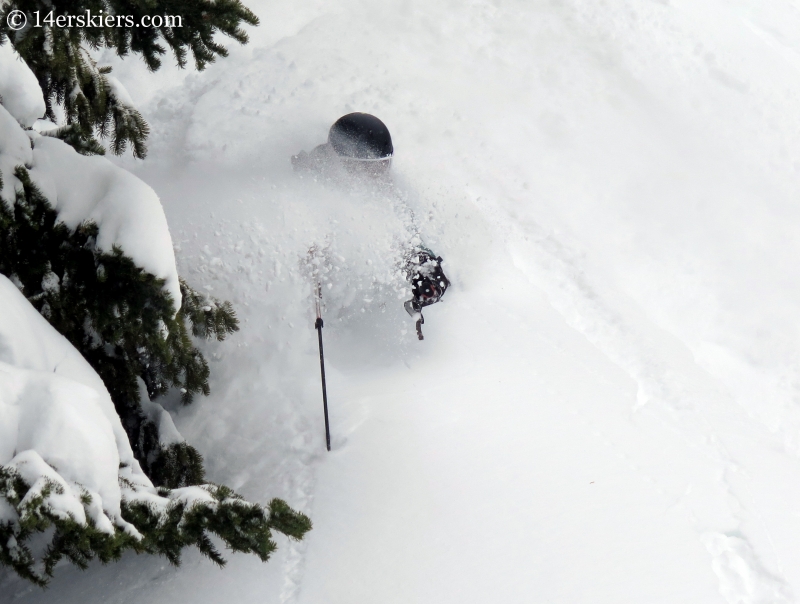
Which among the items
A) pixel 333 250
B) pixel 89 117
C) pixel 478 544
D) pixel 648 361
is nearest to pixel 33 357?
pixel 89 117

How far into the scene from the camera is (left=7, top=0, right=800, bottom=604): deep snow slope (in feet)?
12.5

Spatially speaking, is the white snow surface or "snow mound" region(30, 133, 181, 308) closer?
the white snow surface

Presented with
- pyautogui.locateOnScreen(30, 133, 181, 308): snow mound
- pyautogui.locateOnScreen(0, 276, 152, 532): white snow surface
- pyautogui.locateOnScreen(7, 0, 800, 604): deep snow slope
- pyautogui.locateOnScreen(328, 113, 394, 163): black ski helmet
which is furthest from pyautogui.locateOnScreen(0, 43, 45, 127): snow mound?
pyautogui.locateOnScreen(328, 113, 394, 163): black ski helmet

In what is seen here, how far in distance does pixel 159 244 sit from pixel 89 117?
0.98 meters

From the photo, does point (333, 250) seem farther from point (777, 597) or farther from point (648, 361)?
point (777, 597)

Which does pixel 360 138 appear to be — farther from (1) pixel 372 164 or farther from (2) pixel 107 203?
(2) pixel 107 203

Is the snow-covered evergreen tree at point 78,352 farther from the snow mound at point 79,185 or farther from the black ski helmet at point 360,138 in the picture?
the black ski helmet at point 360,138

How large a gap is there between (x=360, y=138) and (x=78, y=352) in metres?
3.75

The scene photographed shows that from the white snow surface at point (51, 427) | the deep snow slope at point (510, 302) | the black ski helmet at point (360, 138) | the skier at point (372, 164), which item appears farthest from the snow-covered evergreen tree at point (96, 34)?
the black ski helmet at point (360, 138)

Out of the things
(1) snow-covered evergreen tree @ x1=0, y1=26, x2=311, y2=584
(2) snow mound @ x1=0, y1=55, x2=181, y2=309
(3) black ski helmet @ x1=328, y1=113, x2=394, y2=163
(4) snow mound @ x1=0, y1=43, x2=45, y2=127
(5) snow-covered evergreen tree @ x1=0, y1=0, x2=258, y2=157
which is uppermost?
(5) snow-covered evergreen tree @ x1=0, y1=0, x2=258, y2=157

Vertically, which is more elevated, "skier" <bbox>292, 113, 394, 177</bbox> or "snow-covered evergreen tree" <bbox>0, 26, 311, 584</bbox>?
"snow-covered evergreen tree" <bbox>0, 26, 311, 584</bbox>

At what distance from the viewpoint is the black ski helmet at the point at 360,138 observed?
19.6 feet

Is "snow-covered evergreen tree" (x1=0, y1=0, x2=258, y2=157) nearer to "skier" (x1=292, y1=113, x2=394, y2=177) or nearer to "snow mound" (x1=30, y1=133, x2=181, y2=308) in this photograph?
"snow mound" (x1=30, y1=133, x2=181, y2=308)

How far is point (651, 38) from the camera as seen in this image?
27.5 ft
